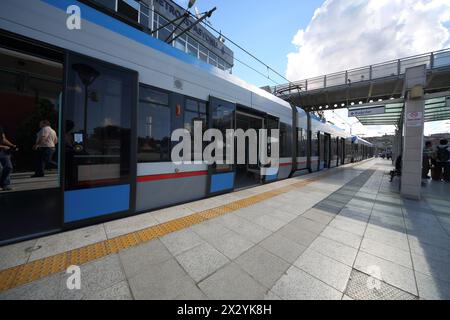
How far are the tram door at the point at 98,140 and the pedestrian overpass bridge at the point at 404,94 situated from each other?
8.21 metres

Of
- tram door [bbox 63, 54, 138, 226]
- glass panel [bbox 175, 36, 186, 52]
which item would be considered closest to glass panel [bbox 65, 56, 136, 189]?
tram door [bbox 63, 54, 138, 226]

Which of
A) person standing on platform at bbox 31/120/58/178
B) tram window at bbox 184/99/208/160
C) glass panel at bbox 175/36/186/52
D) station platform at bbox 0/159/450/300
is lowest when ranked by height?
station platform at bbox 0/159/450/300

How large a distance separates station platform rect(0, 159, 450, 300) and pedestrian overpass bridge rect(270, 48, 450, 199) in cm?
260

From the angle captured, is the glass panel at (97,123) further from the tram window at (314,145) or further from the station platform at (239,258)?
the tram window at (314,145)

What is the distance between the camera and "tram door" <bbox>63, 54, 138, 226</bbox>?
288cm

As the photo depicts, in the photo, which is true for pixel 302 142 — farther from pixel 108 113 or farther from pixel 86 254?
pixel 86 254

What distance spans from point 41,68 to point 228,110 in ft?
19.8

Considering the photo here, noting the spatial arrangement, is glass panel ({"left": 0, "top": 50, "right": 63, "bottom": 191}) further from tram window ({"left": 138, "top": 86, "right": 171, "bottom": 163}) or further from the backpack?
the backpack

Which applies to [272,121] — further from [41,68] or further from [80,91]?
[41,68]

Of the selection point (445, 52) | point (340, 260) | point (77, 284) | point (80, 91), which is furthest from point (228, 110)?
point (445, 52)

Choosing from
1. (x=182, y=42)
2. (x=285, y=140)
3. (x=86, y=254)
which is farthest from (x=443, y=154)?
(x=182, y=42)

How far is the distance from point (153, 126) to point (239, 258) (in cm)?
294

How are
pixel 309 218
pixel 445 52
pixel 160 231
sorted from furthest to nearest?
1. pixel 445 52
2. pixel 309 218
3. pixel 160 231

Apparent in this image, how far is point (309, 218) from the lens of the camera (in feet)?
13.4
